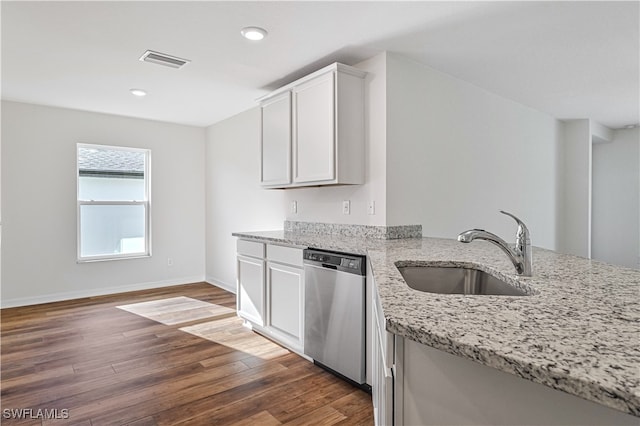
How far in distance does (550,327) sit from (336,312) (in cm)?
184

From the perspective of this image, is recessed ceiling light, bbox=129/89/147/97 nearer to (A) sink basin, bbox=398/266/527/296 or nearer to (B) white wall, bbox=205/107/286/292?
(B) white wall, bbox=205/107/286/292

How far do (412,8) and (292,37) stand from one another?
0.86m

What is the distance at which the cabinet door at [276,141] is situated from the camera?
3.48m

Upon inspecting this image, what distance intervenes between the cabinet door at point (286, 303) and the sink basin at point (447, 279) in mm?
1175

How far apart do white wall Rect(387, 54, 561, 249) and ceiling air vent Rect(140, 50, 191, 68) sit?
5.79 feet


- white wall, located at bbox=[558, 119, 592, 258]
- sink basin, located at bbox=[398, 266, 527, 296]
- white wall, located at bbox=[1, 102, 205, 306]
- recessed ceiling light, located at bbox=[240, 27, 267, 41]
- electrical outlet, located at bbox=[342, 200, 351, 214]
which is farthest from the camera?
white wall, located at bbox=[558, 119, 592, 258]

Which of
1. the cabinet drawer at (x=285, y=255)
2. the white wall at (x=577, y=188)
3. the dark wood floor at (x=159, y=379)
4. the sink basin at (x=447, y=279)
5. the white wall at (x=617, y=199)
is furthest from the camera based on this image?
the white wall at (x=617, y=199)

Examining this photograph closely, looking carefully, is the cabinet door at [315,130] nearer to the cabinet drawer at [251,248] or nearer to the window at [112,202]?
the cabinet drawer at [251,248]

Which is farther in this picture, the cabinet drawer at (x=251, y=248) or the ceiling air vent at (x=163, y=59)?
the cabinet drawer at (x=251, y=248)

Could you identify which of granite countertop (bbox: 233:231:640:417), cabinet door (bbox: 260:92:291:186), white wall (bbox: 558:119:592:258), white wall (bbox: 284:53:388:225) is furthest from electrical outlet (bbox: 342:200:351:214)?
white wall (bbox: 558:119:592:258)

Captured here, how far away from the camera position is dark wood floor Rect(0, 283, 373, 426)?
218 centimetres

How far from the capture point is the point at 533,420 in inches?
28.7

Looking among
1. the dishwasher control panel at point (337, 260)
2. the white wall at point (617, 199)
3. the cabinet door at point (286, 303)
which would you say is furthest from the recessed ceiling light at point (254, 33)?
the white wall at point (617, 199)

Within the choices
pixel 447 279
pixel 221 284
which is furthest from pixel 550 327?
pixel 221 284
